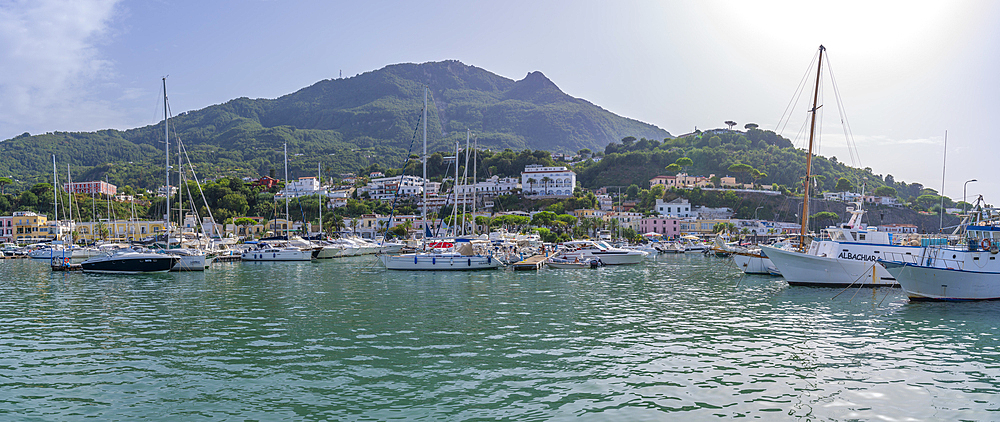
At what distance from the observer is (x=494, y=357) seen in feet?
42.7

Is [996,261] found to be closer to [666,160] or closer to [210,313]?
[210,313]

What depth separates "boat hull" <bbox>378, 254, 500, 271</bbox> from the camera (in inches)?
1473

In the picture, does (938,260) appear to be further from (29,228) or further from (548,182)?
(548,182)

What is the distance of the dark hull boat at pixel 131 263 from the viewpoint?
34875 millimetres

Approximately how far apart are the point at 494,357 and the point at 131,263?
30.3m

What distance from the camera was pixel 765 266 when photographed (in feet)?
120

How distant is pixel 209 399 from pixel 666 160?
144882 mm

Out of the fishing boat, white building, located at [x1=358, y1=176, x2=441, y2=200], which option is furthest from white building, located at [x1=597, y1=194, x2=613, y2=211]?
the fishing boat

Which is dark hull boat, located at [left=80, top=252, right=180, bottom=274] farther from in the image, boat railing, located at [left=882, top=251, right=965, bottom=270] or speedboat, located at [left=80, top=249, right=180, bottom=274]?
boat railing, located at [left=882, top=251, right=965, bottom=270]

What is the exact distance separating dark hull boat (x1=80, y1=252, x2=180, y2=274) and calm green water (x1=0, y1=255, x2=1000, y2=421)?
984 cm

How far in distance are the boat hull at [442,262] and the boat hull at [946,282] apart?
862 inches

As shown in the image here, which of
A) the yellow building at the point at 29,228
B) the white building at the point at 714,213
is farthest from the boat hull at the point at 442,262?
the white building at the point at 714,213

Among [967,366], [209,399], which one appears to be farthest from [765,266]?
[209,399]

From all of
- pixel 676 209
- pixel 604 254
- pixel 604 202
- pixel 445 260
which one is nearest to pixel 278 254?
pixel 445 260
